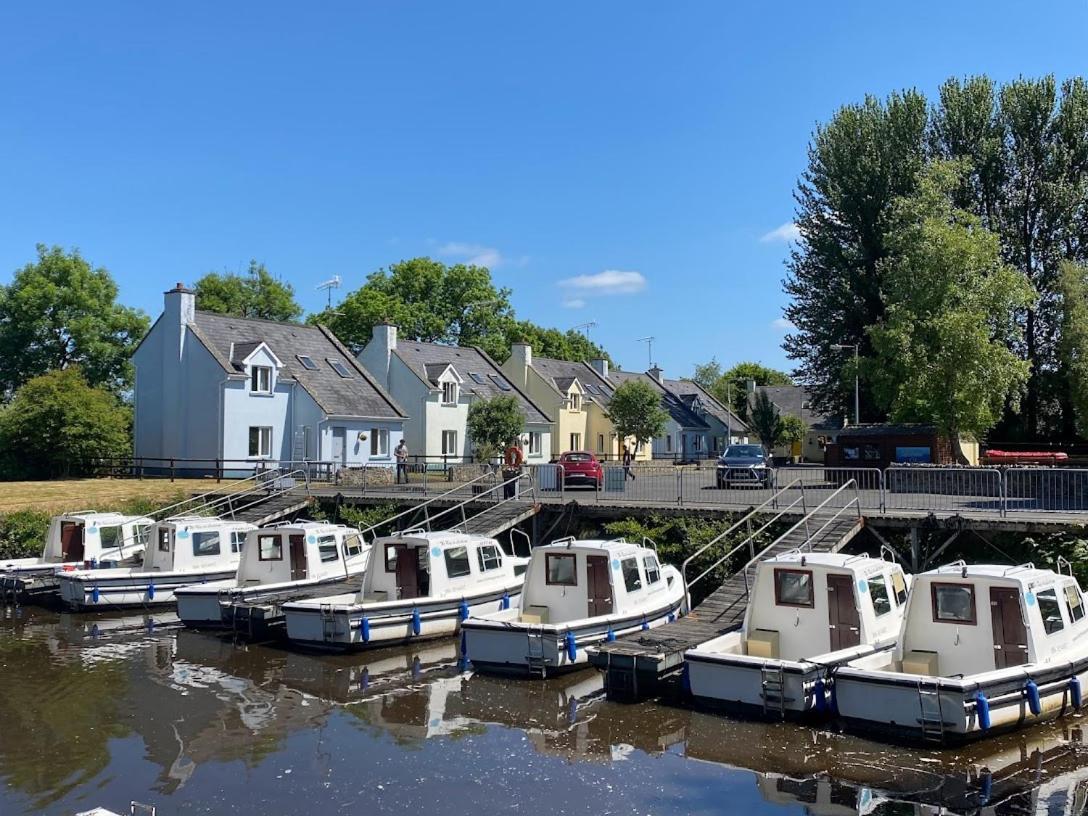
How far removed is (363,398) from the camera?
4828 centimetres

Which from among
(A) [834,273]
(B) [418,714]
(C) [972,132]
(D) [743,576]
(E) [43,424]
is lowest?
(B) [418,714]

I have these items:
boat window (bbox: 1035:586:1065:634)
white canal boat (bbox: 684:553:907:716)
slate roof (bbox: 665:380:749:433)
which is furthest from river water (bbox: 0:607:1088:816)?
slate roof (bbox: 665:380:749:433)

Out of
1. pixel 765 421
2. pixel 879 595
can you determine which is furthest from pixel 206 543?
pixel 765 421

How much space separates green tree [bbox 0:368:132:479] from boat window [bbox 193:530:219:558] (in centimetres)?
1833

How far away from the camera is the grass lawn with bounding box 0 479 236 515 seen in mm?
31094

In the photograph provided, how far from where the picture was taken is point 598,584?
18359 millimetres

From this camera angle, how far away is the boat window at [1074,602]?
1497 centimetres

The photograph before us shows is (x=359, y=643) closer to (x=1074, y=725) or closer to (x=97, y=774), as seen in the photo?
(x=97, y=774)

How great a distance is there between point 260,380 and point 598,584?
29.5 m

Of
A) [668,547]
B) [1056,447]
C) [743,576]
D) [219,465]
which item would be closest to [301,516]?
[219,465]

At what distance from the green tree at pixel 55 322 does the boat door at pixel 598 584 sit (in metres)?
48.1

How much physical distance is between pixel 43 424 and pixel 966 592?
122ft

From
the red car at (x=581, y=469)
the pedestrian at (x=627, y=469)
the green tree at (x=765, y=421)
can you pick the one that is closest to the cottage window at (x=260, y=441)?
the red car at (x=581, y=469)

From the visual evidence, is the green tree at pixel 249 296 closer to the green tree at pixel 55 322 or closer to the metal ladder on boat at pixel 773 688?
the green tree at pixel 55 322
